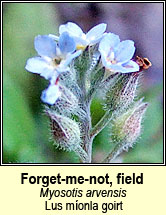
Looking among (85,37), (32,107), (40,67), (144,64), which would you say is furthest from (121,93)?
(32,107)

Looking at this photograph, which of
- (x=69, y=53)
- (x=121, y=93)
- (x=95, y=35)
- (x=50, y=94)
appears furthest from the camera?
(x=121, y=93)

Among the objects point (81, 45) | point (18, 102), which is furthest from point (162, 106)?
point (81, 45)

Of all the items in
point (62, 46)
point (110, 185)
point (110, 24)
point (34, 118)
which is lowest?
point (110, 185)

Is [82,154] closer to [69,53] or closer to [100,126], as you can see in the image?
[100,126]

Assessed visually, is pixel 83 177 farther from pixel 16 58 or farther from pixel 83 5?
pixel 83 5

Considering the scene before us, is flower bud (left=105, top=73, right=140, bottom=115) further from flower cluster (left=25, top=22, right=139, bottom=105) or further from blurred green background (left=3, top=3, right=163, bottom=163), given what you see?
blurred green background (left=3, top=3, right=163, bottom=163)

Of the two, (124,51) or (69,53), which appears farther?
(124,51)

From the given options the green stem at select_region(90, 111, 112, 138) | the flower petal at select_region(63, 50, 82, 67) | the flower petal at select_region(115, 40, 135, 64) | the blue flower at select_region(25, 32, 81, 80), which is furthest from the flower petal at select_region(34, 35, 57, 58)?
the green stem at select_region(90, 111, 112, 138)
